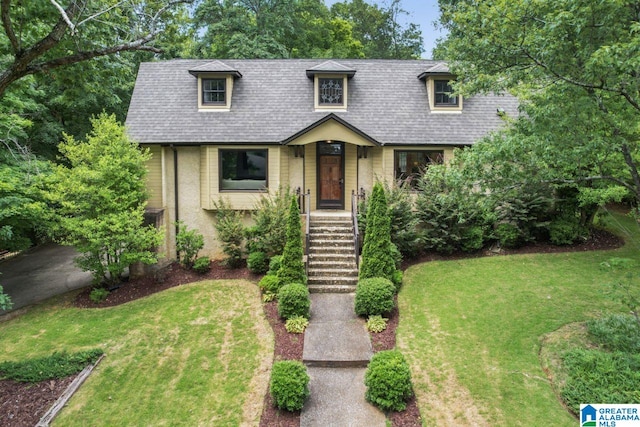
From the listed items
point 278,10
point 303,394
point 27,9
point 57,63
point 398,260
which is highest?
point 278,10

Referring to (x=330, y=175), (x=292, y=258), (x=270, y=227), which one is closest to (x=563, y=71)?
(x=292, y=258)

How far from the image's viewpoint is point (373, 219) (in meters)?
11.7

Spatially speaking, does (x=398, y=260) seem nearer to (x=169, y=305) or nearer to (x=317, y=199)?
(x=317, y=199)

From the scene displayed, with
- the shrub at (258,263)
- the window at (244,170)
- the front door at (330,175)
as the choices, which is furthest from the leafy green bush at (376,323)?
the window at (244,170)

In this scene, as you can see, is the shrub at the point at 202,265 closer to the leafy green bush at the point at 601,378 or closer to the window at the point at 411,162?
the window at the point at 411,162

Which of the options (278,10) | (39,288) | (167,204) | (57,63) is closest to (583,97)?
(57,63)

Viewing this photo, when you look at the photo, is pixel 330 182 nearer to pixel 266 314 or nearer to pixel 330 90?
pixel 330 90

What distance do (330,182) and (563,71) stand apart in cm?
946

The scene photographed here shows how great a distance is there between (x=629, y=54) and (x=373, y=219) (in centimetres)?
671

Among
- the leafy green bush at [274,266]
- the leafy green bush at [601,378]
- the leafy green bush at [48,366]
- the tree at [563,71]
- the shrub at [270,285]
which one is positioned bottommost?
the leafy green bush at [48,366]

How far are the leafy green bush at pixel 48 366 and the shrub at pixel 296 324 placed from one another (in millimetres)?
4324

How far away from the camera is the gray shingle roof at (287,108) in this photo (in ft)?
50.7

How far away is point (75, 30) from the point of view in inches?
287

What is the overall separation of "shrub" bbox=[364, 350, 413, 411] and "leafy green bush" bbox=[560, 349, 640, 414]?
277cm
